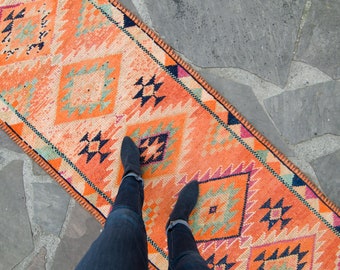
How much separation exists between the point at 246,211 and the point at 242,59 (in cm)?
59

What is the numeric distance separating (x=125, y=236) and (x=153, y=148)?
1.48 ft

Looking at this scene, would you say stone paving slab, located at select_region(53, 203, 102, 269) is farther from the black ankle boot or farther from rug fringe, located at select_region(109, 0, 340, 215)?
rug fringe, located at select_region(109, 0, 340, 215)

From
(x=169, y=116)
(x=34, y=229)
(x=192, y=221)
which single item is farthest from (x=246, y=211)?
(x=34, y=229)

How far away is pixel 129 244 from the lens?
1059mm

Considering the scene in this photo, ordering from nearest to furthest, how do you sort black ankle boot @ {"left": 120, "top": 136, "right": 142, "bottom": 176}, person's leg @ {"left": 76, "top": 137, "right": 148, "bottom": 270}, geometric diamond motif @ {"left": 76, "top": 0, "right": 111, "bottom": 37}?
person's leg @ {"left": 76, "top": 137, "right": 148, "bottom": 270} → black ankle boot @ {"left": 120, "top": 136, "right": 142, "bottom": 176} → geometric diamond motif @ {"left": 76, "top": 0, "right": 111, "bottom": 37}

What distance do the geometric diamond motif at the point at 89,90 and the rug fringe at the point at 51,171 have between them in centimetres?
17

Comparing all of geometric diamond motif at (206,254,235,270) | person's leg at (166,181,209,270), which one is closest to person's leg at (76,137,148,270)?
person's leg at (166,181,209,270)

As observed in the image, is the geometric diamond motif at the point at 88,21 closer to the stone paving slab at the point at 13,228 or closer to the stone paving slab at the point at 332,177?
the stone paving slab at the point at 13,228

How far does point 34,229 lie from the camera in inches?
58.6

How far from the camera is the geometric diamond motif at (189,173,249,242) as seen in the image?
1.42 metres

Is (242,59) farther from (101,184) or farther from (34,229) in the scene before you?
(34,229)

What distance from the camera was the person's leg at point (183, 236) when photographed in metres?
1.09

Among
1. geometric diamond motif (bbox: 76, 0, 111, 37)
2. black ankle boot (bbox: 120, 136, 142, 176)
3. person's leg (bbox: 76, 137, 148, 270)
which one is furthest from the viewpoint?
geometric diamond motif (bbox: 76, 0, 111, 37)

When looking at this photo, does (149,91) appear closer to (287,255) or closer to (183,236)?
(183,236)
